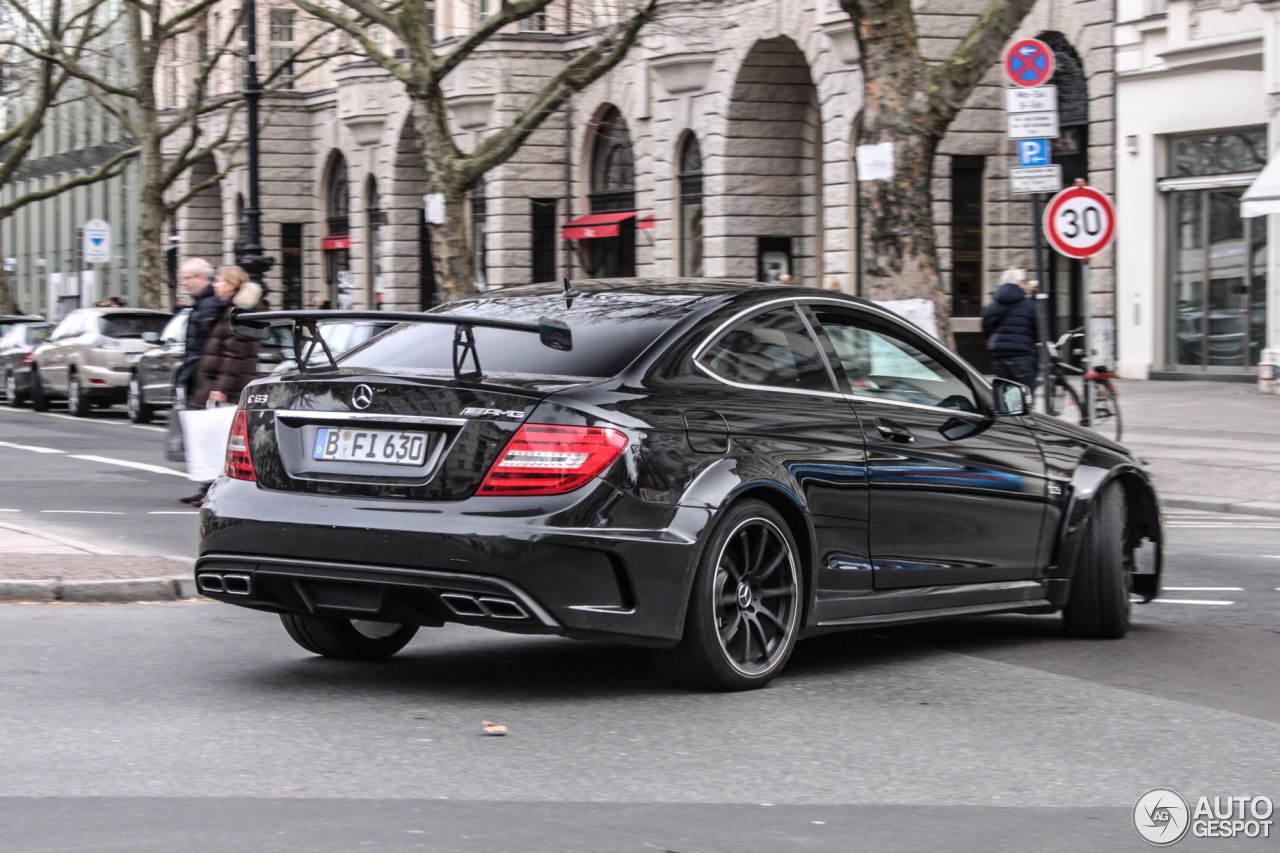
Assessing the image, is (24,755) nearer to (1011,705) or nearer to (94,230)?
(1011,705)

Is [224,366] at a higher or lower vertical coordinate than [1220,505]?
higher

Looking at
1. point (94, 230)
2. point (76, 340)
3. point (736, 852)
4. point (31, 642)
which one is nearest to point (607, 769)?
point (736, 852)

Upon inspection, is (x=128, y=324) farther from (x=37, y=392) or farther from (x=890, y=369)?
(x=890, y=369)

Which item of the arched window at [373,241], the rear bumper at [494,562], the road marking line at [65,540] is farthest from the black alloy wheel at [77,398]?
the arched window at [373,241]

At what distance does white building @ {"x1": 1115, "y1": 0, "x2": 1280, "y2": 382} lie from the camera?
2641cm

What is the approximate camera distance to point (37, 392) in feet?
94.1

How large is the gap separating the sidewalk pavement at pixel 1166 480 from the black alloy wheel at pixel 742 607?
3.48 metres

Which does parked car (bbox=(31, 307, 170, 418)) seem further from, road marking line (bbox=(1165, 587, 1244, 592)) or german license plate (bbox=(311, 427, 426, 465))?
german license plate (bbox=(311, 427, 426, 465))

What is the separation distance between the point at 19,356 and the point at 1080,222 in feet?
64.9

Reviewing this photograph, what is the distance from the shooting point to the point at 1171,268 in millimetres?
28016

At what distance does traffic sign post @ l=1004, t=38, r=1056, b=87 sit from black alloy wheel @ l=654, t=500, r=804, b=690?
35.3ft

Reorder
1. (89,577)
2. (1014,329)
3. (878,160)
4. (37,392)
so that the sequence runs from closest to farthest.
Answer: (89,577), (878,160), (1014,329), (37,392)

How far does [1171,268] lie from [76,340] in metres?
15.9

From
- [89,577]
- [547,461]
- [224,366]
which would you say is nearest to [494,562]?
[547,461]
